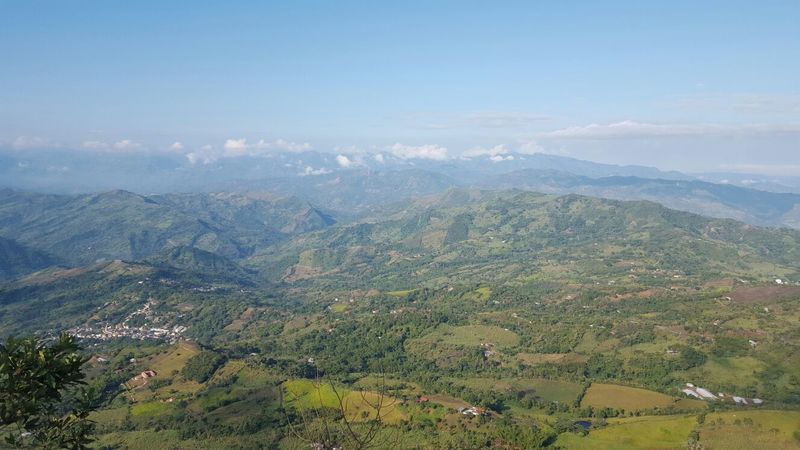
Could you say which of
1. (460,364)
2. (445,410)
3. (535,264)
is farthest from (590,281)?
(445,410)

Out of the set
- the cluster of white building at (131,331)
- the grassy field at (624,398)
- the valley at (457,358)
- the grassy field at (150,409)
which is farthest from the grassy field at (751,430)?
the cluster of white building at (131,331)

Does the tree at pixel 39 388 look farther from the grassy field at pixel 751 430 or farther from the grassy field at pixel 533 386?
the grassy field at pixel 533 386

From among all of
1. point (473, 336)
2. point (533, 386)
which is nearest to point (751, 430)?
point (533, 386)

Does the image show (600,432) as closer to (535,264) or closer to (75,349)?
(75,349)

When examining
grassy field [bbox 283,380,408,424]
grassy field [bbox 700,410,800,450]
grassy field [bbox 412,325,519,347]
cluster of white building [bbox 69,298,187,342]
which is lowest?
cluster of white building [bbox 69,298,187,342]

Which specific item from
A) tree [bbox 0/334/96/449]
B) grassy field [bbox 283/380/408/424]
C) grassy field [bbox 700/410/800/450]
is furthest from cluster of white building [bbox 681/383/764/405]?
tree [bbox 0/334/96/449]

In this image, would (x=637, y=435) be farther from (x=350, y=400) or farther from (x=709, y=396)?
(x=350, y=400)

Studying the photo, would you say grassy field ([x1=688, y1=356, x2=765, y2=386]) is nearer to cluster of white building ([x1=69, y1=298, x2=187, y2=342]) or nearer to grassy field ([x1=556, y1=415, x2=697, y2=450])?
grassy field ([x1=556, y1=415, x2=697, y2=450])
